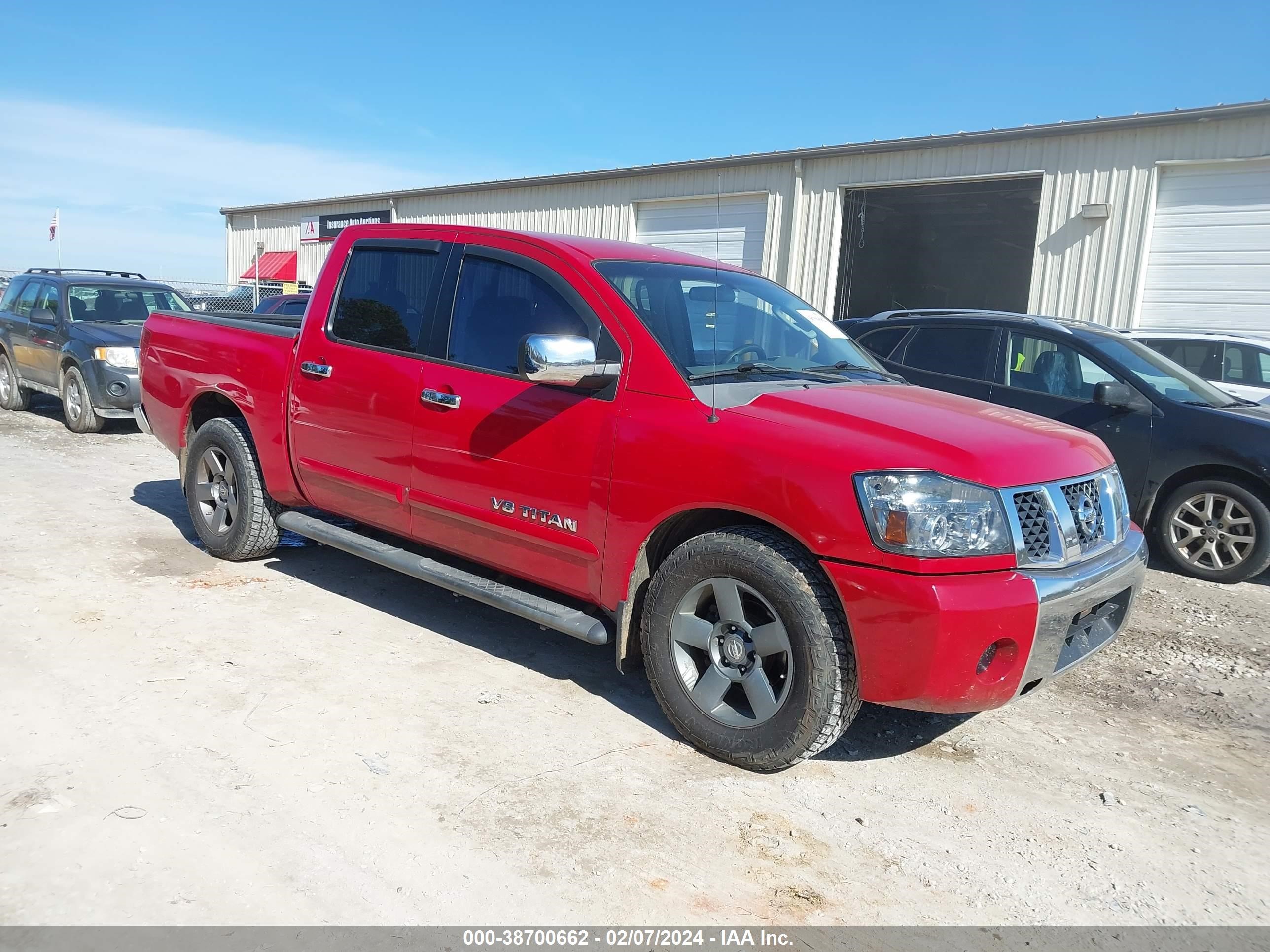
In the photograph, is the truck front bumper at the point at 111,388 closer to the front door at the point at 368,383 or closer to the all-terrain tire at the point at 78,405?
the all-terrain tire at the point at 78,405

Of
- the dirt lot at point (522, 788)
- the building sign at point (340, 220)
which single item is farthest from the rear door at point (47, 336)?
the building sign at point (340, 220)

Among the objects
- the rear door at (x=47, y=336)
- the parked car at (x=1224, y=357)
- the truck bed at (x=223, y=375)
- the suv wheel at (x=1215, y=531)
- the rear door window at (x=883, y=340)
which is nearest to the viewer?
the truck bed at (x=223, y=375)

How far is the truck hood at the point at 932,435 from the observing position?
10.3 feet

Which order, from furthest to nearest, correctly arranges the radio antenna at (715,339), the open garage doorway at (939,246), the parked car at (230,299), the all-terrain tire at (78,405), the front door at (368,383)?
the parked car at (230,299), the open garage doorway at (939,246), the all-terrain tire at (78,405), the front door at (368,383), the radio antenna at (715,339)

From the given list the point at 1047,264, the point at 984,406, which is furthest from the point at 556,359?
the point at 1047,264

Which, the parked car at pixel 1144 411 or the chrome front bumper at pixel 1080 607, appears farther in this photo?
the parked car at pixel 1144 411

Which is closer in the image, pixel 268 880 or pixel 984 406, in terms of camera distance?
pixel 268 880

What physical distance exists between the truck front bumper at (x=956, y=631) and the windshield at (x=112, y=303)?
34.5ft

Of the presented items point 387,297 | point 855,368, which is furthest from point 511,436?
point 855,368

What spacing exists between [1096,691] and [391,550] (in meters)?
3.38

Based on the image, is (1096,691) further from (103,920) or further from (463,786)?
(103,920)

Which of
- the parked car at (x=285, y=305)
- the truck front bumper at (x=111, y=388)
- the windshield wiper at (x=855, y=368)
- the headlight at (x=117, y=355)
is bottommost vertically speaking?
the truck front bumper at (x=111, y=388)

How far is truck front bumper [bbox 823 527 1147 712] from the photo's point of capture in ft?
9.92
